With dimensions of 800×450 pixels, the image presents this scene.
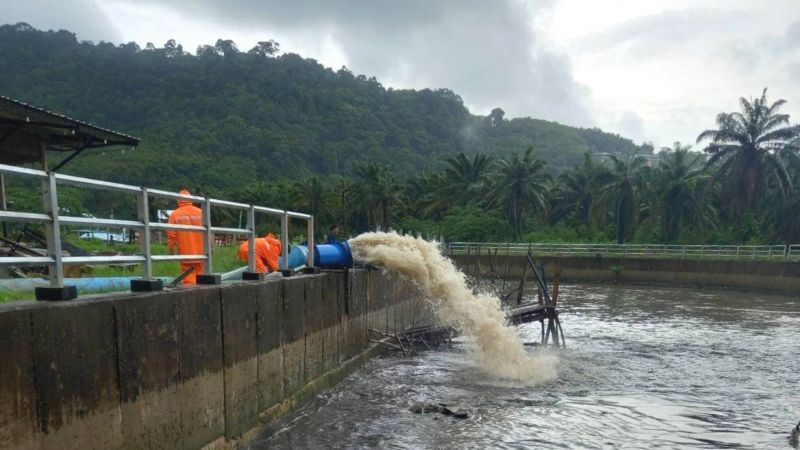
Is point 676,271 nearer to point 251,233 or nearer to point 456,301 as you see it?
point 456,301

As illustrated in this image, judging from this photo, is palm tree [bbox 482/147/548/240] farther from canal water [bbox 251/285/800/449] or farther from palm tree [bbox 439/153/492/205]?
canal water [bbox 251/285/800/449]

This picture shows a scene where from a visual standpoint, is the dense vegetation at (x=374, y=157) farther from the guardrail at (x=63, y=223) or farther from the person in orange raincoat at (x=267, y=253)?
the guardrail at (x=63, y=223)

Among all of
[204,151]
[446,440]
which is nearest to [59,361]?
[446,440]

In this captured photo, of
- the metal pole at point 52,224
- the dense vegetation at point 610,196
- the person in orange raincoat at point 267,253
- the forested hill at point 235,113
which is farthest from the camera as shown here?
the forested hill at point 235,113

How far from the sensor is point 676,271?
37.8 meters

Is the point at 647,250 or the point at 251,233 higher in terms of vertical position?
the point at 251,233

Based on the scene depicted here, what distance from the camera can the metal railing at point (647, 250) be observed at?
36.4 metres

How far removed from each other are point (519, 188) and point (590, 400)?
44.1 m

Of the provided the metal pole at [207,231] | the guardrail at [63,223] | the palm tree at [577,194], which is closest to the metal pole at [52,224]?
the guardrail at [63,223]

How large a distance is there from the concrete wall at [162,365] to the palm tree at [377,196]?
45.3m

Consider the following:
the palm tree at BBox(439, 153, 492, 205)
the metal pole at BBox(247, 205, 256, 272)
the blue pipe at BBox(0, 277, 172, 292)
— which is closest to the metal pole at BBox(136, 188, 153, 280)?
the blue pipe at BBox(0, 277, 172, 292)

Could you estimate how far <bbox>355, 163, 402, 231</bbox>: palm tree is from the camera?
182 ft

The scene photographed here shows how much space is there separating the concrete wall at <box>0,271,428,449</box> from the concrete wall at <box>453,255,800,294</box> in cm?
2229

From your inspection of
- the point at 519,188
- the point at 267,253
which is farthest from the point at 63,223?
the point at 519,188
